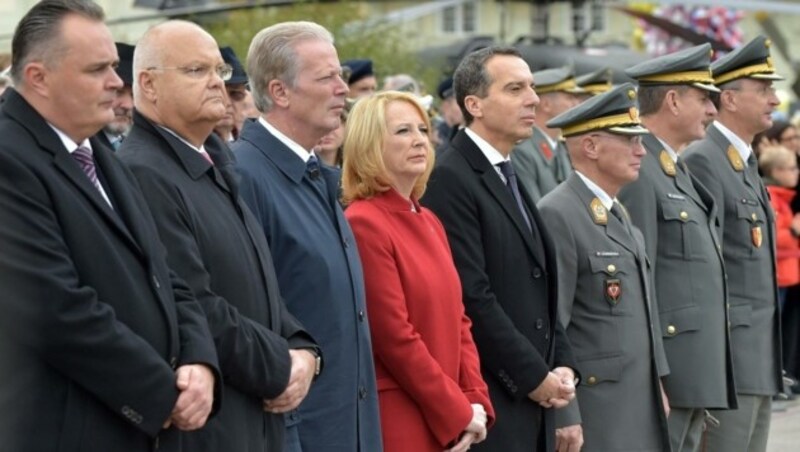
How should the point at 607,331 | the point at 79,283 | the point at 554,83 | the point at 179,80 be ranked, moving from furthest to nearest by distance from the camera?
the point at 554,83, the point at 607,331, the point at 179,80, the point at 79,283

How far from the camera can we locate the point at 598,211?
6723 mm

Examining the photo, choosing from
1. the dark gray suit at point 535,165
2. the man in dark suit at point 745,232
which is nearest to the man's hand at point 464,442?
the man in dark suit at point 745,232

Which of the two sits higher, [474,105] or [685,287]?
[474,105]

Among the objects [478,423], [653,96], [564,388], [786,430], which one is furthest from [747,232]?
[786,430]

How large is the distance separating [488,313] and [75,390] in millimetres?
2178

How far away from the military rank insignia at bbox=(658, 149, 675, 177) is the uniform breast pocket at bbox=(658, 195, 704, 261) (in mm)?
146

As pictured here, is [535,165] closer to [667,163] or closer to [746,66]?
[746,66]

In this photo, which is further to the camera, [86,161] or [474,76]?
[474,76]

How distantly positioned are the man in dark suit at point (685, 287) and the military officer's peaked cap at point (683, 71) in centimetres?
33

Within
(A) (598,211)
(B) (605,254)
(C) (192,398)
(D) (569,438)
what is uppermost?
(C) (192,398)

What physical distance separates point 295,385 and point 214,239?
18.0 inches

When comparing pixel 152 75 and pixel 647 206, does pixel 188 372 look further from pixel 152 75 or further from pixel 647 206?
pixel 647 206

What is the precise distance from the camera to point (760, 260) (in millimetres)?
7680

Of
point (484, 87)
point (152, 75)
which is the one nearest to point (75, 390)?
point (152, 75)
